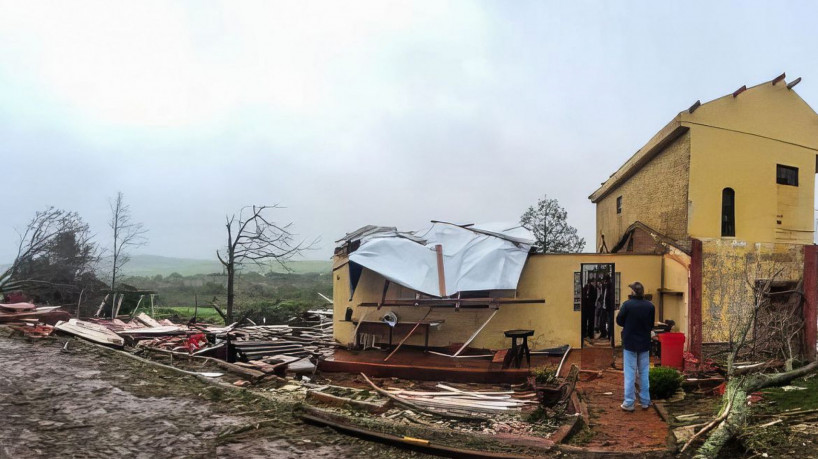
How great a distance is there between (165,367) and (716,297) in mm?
12426

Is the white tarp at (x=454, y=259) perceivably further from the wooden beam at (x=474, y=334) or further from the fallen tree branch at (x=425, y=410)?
the fallen tree branch at (x=425, y=410)

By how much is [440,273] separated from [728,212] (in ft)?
24.7

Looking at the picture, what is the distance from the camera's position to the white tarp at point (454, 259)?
11.2m

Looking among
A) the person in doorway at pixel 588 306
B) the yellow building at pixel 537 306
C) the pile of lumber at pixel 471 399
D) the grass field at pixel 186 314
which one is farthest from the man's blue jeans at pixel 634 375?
the grass field at pixel 186 314

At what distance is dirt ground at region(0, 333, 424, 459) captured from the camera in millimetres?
5195

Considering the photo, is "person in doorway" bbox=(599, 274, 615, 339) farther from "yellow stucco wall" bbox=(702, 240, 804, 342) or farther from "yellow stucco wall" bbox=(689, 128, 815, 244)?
"yellow stucco wall" bbox=(689, 128, 815, 244)

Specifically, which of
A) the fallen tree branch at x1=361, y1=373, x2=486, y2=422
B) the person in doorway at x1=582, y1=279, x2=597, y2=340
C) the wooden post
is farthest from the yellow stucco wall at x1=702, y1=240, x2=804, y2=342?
the fallen tree branch at x1=361, y1=373, x2=486, y2=422

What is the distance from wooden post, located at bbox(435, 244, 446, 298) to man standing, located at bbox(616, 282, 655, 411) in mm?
A: 4780

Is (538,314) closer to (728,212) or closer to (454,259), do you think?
(454,259)

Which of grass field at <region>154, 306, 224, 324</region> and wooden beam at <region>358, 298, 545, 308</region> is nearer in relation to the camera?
wooden beam at <region>358, 298, 545, 308</region>

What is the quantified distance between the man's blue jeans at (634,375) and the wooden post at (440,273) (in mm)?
4795

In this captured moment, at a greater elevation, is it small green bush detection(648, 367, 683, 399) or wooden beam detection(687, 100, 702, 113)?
wooden beam detection(687, 100, 702, 113)

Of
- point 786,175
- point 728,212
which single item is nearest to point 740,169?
point 728,212

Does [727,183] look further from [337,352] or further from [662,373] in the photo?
[337,352]
